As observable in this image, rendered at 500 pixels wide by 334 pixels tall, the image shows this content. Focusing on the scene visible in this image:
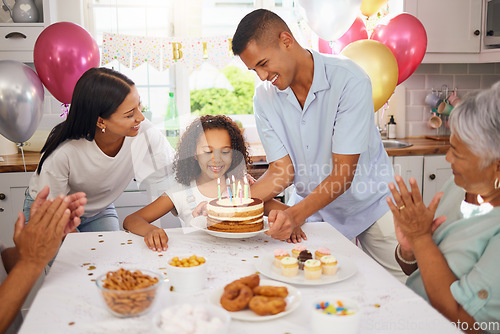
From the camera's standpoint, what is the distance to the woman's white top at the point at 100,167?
2.26m

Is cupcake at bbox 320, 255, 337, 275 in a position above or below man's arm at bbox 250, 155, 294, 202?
below

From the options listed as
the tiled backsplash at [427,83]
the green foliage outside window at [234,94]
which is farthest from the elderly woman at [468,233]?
the green foliage outside window at [234,94]

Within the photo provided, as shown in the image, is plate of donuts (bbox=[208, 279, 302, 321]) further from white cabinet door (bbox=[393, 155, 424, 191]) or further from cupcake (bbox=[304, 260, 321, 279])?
white cabinet door (bbox=[393, 155, 424, 191])

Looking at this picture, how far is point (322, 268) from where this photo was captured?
1.38 m

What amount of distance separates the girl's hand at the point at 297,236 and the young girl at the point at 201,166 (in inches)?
22.4

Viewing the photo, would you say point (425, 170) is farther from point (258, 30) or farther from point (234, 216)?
point (234, 216)

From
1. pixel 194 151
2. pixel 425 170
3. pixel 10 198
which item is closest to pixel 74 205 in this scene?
pixel 194 151

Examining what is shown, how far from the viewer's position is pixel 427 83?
3975 mm

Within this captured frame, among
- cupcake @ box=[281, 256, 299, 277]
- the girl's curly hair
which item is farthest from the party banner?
cupcake @ box=[281, 256, 299, 277]

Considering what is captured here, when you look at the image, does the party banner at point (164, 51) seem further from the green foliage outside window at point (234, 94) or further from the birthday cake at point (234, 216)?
the green foliage outside window at point (234, 94)

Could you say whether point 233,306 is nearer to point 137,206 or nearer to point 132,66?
point 137,206

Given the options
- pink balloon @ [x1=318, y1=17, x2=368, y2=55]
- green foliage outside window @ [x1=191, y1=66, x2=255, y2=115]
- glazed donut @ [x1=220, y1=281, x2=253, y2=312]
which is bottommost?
glazed donut @ [x1=220, y1=281, x2=253, y2=312]

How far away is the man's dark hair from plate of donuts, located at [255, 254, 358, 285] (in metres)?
0.85

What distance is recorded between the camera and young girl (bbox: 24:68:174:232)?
2.24 m
